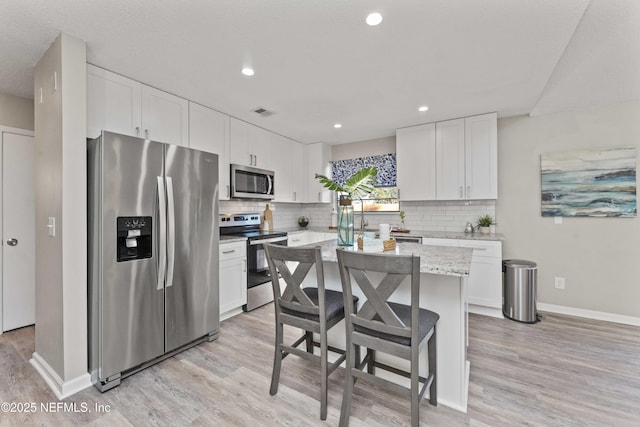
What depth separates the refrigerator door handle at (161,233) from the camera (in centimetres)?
226

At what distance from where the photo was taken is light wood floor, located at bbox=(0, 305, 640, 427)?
1691mm

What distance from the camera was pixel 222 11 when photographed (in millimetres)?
1709

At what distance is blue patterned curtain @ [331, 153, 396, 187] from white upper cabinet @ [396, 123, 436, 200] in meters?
0.39

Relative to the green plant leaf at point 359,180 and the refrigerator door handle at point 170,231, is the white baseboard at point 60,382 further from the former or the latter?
the green plant leaf at point 359,180

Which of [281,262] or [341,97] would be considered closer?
[281,262]

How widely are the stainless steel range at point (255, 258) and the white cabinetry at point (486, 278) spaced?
7.94 ft

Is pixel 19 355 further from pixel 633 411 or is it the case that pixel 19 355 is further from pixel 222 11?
pixel 633 411

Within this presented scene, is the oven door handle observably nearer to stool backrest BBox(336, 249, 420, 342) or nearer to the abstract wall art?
stool backrest BBox(336, 249, 420, 342)

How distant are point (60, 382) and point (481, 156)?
465cm

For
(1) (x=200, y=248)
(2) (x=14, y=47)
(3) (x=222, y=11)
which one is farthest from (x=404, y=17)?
(2) (x=14, y=47)

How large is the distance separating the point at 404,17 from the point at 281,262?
1730 millimetres

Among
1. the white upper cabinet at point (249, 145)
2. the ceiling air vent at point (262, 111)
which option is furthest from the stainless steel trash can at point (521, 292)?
the white upper cabinet at point (249, 145)

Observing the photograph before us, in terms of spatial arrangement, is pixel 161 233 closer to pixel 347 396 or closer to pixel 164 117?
pixel 164 117

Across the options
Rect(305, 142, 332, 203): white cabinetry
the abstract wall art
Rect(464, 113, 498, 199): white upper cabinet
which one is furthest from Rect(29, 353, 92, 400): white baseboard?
the abstract wall art
